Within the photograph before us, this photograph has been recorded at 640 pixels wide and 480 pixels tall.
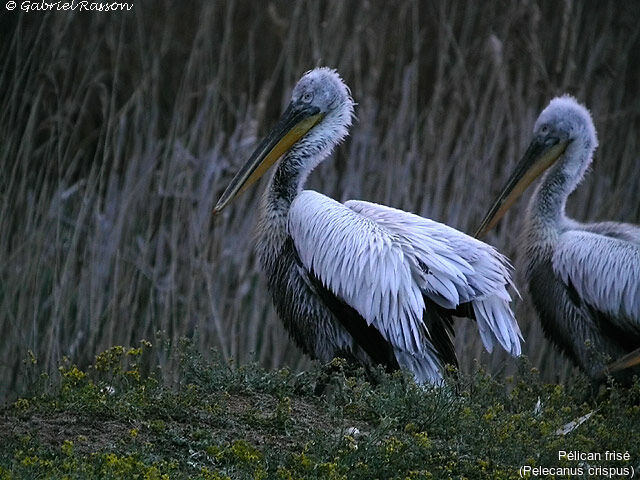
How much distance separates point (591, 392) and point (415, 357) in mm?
1204

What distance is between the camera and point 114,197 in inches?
221

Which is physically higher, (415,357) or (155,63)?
(155,63)

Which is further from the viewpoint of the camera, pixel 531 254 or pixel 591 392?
pixel 531 254

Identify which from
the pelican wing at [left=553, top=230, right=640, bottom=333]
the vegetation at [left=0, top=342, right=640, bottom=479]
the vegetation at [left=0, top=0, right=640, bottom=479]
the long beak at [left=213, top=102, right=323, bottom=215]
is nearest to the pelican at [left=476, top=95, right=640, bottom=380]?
the pelican wing at [left=553, top=230, right=640, bottom=333]

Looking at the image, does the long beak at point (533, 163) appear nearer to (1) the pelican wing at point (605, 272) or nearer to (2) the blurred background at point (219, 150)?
(2) the blurred background at point (219, 150)

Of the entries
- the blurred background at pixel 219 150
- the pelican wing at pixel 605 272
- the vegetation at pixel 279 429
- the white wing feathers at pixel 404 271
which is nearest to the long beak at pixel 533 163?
the blurred background at pixel 219 150

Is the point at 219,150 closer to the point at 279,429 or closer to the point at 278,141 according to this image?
the point at 278,141

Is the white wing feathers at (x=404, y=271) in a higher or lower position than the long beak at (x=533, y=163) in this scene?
lower

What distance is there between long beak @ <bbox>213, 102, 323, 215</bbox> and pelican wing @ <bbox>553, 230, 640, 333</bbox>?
1.51m

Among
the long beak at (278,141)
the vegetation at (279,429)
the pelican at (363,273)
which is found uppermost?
the long beak at (278,141)

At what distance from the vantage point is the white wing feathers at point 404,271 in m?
4.51

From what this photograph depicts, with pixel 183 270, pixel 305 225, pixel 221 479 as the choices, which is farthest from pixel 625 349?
pixel 221 479

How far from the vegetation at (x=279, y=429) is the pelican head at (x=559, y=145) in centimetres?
208

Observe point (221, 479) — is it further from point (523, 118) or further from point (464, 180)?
point (523, 118)
